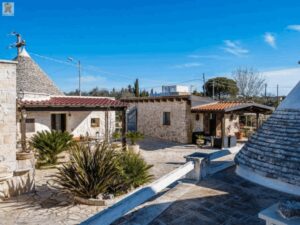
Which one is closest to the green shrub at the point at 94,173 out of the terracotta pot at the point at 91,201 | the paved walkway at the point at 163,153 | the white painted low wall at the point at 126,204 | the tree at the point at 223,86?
the terracotta pot at the point at 91,201

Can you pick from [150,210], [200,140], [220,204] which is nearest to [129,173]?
[150,210]

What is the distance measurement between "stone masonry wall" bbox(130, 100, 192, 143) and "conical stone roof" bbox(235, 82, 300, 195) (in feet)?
46.5

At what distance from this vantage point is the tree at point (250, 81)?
1425 inches

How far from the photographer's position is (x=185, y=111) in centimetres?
1980

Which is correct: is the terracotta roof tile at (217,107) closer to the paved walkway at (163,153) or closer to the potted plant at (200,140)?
the potted plant at (200,140)

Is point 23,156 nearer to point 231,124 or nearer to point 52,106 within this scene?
point 52,106

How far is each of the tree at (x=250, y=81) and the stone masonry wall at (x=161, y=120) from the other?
17.9 m

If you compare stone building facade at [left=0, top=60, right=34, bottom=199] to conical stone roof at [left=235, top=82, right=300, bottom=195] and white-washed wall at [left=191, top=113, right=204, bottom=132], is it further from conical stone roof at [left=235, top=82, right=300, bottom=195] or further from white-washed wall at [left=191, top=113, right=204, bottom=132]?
white-washed wall at [left=191, top=113, right=204, bottom=132]

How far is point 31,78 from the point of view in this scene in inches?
673

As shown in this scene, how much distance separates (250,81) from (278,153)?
34.1 metres

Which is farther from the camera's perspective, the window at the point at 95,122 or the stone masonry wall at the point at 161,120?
the window at the point at 95,122

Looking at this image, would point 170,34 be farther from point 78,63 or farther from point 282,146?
point 282,146

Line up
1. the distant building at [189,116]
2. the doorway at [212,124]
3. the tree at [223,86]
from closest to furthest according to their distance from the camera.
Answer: the distant building at [189,116], the doorway at [212,124], the tree at [223,86]

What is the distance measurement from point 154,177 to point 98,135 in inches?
414
